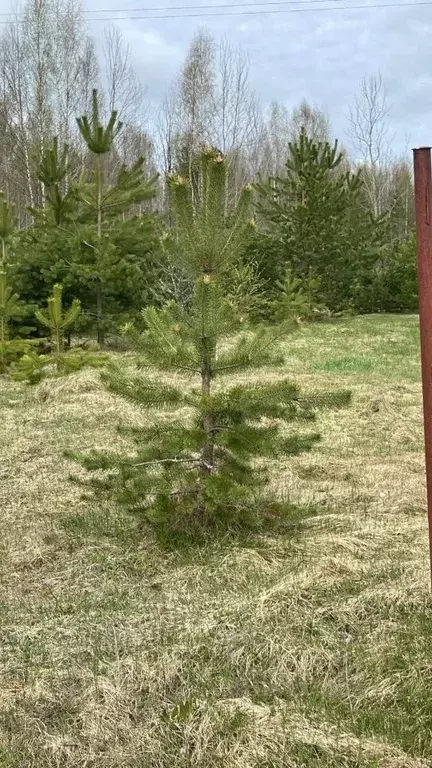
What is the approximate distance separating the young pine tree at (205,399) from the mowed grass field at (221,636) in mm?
306

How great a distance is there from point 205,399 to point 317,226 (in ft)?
51.8

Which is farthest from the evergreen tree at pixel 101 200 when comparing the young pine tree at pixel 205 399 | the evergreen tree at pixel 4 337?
the young pine tree at pixel 205 399

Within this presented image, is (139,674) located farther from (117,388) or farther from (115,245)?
(115,245)

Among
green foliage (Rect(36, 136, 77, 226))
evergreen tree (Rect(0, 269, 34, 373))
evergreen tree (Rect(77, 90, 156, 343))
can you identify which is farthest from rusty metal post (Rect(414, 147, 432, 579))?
green foliage (Rect(36, 136, 77, 226))

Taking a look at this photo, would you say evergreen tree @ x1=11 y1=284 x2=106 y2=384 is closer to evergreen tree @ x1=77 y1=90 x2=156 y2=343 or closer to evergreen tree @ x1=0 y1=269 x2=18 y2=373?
evergreen tree @ x1=0 y1=269 x2=18 y2=373

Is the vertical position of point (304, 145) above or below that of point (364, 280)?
above

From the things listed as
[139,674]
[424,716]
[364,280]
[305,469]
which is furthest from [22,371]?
[364,280]

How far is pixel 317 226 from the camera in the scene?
18.6 m

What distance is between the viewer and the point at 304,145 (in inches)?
738

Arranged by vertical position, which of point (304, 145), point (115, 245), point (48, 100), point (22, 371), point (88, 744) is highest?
point (48, 100)

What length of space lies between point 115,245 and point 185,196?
398 inches

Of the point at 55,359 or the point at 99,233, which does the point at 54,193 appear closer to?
the point at 99,233

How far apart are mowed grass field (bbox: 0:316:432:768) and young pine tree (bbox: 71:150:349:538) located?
0.31 m

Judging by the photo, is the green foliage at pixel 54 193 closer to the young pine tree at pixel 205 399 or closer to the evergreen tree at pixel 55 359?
the evergreen tree at pixel 55 359
